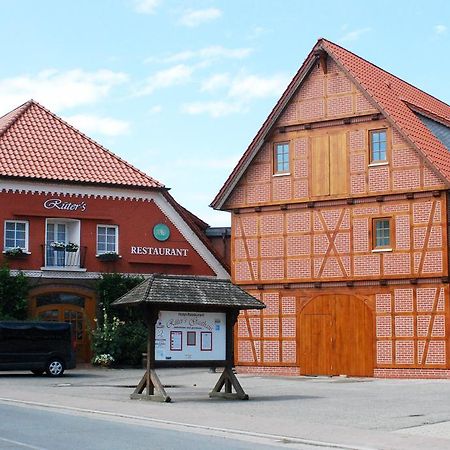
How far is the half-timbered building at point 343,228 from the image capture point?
31.0 meters

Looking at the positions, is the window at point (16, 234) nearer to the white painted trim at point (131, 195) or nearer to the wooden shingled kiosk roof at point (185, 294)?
the white painted trim at point (131, 195)

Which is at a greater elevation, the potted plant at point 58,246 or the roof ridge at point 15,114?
the roof ridge at point 15,114

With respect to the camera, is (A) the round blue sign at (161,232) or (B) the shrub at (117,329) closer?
(B) the shrub at (117,329)

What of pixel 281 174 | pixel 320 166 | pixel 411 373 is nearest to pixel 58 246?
pixel 281 174

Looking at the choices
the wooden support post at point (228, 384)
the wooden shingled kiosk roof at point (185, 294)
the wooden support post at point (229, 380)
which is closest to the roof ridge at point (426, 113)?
the wooden shingled kiosk roof at point (185, 294)

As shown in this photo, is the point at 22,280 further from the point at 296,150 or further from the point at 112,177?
the point at 296,150

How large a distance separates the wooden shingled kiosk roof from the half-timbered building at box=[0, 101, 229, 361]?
16.3m

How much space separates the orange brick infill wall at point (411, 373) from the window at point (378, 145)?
681cm

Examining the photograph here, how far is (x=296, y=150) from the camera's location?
34.2 m

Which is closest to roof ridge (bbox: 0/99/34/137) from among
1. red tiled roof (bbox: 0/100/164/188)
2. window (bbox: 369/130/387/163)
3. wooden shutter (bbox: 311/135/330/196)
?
red tiled roof (bbox: 0/100/164/188)

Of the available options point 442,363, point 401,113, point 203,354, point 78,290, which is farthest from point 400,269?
point 78,290

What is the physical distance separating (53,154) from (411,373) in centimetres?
1790

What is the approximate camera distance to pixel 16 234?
1523 inches

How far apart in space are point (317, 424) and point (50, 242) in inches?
934
